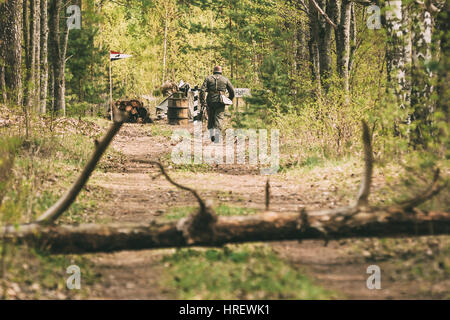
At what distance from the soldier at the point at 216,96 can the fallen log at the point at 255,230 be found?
11065 mm

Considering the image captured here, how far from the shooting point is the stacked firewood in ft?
78.1

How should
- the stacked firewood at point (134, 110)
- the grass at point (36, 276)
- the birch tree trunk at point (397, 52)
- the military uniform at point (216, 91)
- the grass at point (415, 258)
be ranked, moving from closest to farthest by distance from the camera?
the grass at point (36, 276), the grass at point (415, 258), the birch tree trunk at point (397, 52), the military uniform at point (216, 91), the stacked firewood at point (134, 110)

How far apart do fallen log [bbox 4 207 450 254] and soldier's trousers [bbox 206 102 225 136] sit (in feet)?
36.9

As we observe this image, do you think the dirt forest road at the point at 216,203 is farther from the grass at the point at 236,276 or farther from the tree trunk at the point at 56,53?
the tree trunk at the point at 56,53

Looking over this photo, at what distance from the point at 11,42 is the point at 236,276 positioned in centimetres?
901

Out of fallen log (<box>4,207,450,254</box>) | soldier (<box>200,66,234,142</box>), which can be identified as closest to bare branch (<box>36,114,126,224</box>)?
fallen log (<box>4,207,450,254</box>)

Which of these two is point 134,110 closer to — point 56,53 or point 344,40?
point 56,53

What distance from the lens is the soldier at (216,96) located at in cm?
1570

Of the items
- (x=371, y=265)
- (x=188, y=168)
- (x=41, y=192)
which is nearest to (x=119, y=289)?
(x=371, y=265)

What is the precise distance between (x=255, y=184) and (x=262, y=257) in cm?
455

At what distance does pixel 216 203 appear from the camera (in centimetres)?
750

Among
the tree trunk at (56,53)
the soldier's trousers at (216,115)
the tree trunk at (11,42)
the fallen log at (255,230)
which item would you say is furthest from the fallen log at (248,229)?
the tree trunk at (56,53)

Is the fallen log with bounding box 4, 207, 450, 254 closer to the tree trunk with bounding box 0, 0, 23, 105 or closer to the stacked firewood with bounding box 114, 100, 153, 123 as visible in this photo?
the tree trunk with bounding box 0, 0, 23, 105

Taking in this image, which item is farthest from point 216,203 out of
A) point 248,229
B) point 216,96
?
point 216,96
